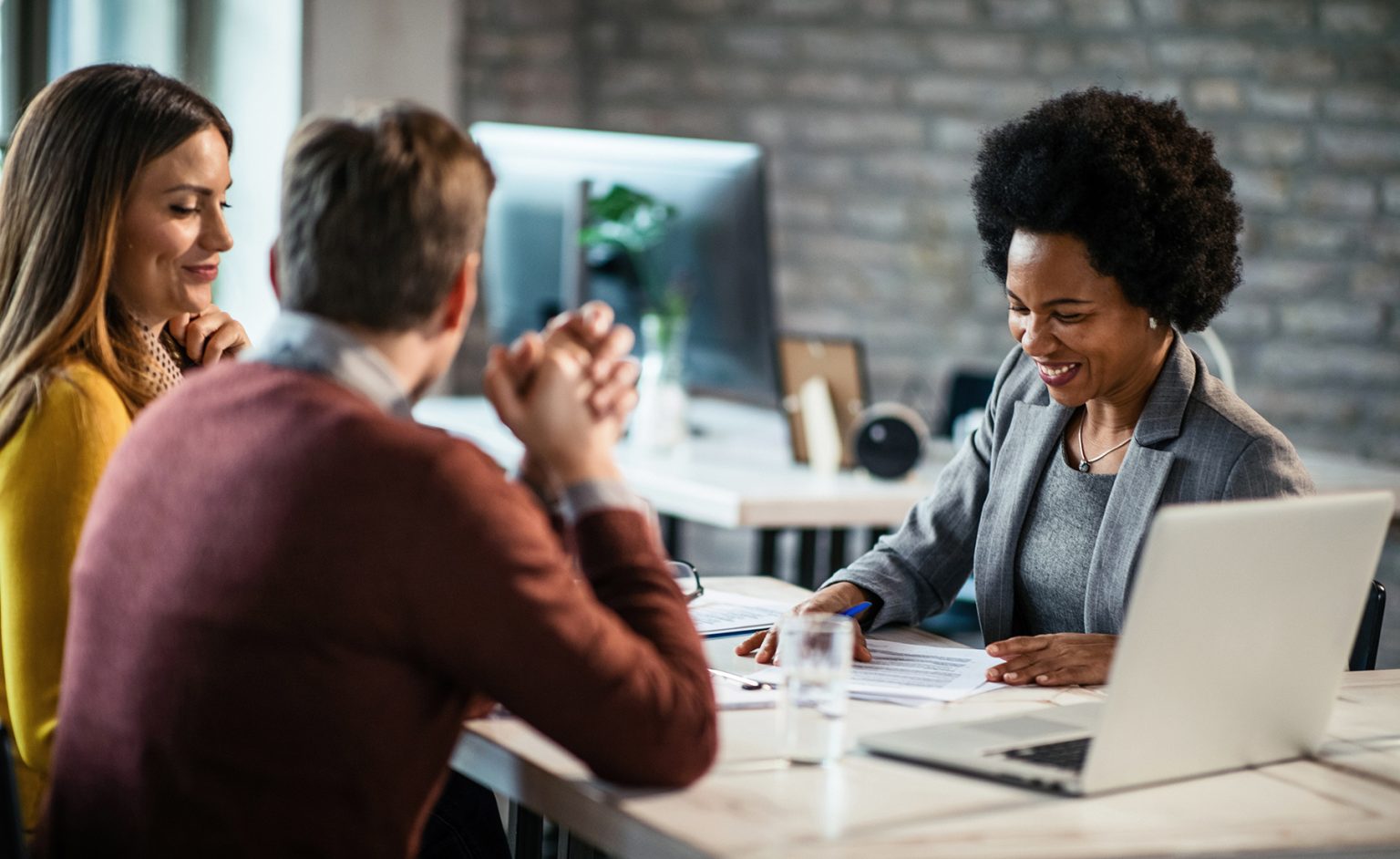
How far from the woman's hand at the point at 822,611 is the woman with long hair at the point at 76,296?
65 centimetres

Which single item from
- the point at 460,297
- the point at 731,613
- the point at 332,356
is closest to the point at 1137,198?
the point at 731,613

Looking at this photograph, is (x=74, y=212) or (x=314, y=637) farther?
(x=74, y=212)

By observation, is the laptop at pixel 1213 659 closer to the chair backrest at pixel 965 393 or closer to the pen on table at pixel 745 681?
the pen on table at pixel 745 681

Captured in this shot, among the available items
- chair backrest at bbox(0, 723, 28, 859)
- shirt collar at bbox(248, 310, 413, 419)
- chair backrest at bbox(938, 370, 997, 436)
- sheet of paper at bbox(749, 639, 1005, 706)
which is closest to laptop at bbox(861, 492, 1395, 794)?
sheet of paper at bbox(749, 639, 1005, 706)

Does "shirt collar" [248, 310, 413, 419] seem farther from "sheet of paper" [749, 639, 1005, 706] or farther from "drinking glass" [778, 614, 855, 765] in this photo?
"sheet of paper" [749, 639, 1005, 706]

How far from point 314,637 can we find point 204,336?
869 mm

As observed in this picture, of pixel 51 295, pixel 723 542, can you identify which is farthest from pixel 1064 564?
pixel 723 542

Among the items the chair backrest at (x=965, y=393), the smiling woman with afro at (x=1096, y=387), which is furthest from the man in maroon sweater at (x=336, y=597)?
the chair backrest at (x=965, y=393)

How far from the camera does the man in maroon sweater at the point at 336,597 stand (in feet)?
3.43

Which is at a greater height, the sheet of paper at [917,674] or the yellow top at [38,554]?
the yellow top at [38,554]

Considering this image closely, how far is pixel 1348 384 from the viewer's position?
392 cm

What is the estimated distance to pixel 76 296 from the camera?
1520mm

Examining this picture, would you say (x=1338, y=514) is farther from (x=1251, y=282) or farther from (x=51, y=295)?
(x=1251, y=282)

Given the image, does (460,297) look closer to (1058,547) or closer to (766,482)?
(1058,547)
